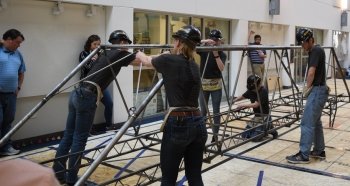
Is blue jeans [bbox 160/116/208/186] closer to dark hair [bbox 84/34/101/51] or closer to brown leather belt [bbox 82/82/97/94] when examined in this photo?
brown leather belt [bbox 82/82/97/94]

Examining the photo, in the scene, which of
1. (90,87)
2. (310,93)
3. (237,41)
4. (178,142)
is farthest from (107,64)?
(237,41)

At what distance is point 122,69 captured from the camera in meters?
7.12

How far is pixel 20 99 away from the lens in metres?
5.77

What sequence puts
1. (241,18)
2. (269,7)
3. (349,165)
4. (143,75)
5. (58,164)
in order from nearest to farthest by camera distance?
(58,164), (349,165), (143,75), (241,18), (269,7)

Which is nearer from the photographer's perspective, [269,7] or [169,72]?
[169,72]

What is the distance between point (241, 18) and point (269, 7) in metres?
1.98

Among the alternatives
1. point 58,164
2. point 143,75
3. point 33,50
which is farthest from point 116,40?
point 143,75

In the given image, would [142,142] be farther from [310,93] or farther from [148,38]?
[148,38]

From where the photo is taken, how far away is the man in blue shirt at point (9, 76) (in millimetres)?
5137

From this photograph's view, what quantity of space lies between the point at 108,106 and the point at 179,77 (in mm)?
4109

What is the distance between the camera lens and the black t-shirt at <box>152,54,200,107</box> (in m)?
2.82

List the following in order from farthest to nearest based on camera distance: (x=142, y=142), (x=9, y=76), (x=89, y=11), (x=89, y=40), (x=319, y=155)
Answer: (x=89, y=11)
(x=89, y=40)
(x=319, y=155)
(x=9, y=76)
(x=142, y=142)

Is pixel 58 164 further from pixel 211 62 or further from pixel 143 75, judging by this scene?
pixel 143 75

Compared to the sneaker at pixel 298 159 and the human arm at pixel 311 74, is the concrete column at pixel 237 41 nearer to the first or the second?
the sneaker at pixel 298 159
